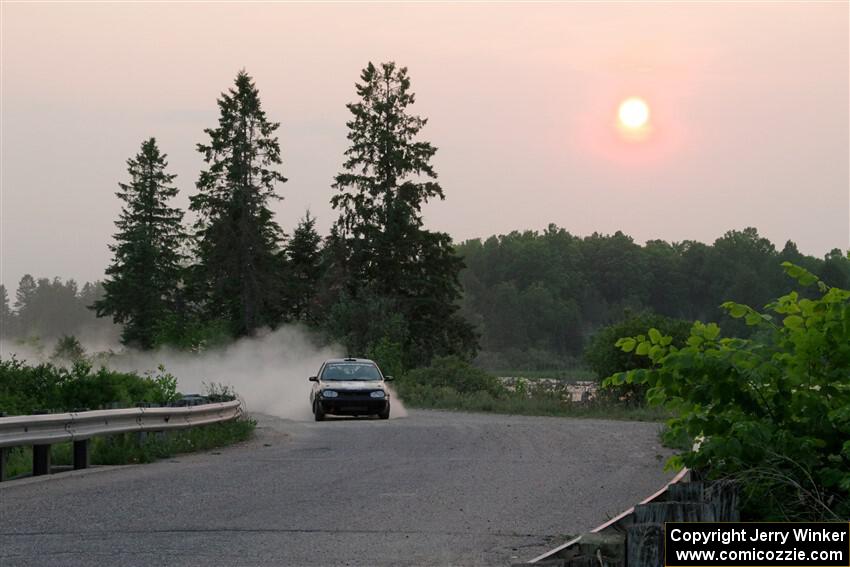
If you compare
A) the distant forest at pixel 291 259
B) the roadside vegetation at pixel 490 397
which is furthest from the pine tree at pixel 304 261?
the roadside vegetation at pixel 490 397

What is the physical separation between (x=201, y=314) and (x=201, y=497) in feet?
245

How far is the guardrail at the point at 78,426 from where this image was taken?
1555cm

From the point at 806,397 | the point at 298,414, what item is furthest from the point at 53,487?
the point at 298,414

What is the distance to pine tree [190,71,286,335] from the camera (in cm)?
8012

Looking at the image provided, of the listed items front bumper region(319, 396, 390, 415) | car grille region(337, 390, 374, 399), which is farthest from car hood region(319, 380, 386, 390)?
front bumper region(319, 396, 390, 415)

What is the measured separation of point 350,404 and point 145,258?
211 feet

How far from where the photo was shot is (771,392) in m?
7.52

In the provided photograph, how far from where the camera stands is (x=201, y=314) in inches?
3457

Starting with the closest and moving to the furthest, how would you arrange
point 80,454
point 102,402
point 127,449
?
point 80,454 → point 127,449 → point 102,402

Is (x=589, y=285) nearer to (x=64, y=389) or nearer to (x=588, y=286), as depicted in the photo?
(x=588, y=286)

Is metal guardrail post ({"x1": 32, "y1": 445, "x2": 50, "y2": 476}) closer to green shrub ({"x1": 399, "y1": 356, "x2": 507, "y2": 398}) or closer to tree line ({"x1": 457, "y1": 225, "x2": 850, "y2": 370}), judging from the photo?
green shrub ({"x1": 399, "y1": 356, "x2": 507, "y2": 398})

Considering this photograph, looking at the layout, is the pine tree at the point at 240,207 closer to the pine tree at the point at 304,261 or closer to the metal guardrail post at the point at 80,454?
the pine tree at the point at 304,261

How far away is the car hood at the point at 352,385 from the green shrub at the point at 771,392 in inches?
1000

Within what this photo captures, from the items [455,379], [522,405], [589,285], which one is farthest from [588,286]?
[522,405]
